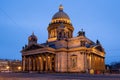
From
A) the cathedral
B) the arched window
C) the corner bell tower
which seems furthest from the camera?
the corner bell tower

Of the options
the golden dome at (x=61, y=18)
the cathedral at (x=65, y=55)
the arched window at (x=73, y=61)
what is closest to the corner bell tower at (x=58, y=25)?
the golden dome at (x=61, y=18)

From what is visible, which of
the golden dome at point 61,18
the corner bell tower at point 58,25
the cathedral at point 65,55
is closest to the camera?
the cathedral at point 65,55

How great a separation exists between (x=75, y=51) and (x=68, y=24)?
799 inches

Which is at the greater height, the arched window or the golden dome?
the golden dome

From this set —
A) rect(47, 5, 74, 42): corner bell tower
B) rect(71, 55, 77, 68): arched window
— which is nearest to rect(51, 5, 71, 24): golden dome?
rect(47, 5, 74, 42): corner bell tower

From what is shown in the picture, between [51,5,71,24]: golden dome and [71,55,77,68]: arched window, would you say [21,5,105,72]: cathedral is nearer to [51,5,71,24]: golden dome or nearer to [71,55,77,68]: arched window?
[71,55,77,68]: arched window

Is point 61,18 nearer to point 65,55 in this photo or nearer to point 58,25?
point 58,25

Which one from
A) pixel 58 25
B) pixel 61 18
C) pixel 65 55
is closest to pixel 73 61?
pixel 65 55

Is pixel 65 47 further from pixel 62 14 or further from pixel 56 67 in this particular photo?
pixel 62 14

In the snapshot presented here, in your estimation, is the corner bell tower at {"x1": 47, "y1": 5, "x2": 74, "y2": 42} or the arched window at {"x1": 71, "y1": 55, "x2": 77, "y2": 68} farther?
the corner bell tower at {"x1": 47, "y1": 5, "x2": 74, "y2": 42}

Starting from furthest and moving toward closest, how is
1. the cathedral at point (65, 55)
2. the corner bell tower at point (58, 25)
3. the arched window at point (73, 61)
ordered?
1. the corner bell tower at point (58, 25)
2. the arched window at point (73, 61)
3. the cathedral at point (65, 55)

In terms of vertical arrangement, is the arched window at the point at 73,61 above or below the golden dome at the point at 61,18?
below

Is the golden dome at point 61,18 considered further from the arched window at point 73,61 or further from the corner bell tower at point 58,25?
the arched window at point 73,61

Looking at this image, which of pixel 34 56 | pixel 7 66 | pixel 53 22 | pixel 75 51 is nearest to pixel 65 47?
pixel 75 51
